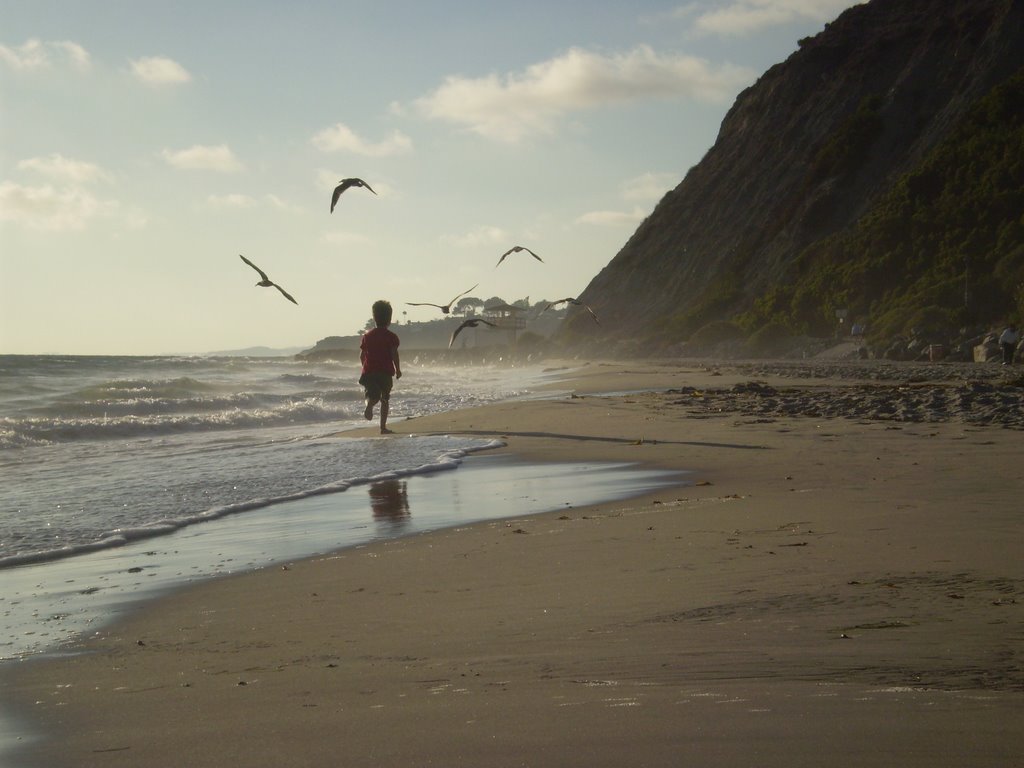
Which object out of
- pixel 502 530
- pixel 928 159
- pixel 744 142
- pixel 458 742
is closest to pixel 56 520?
pixel 502 530

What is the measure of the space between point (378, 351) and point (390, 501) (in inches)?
290

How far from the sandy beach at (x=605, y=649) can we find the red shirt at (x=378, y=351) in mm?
8771

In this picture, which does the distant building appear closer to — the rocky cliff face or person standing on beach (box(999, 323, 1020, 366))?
the rocky cliff face

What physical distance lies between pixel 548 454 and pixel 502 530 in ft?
15.2

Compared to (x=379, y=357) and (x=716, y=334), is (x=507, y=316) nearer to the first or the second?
(x=716, y=334)

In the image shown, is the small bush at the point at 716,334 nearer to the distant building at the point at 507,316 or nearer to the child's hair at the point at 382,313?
the distant building at the point at 507,316

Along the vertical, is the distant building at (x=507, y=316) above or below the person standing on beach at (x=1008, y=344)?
above

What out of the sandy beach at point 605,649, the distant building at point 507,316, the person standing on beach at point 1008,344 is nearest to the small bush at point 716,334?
the distant building at point 507,316

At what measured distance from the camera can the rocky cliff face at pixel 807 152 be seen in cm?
4969

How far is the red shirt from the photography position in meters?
15.0

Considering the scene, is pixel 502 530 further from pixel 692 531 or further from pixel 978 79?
pixel 978 79

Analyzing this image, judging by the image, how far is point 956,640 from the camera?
298cm

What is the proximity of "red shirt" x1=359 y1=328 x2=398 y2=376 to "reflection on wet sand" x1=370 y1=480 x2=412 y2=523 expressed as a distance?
19.8ft

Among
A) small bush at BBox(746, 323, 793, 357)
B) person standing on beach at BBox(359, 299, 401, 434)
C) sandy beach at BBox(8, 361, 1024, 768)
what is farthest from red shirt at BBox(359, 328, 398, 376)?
small bush at BBox(746, 323, 793, 357)
